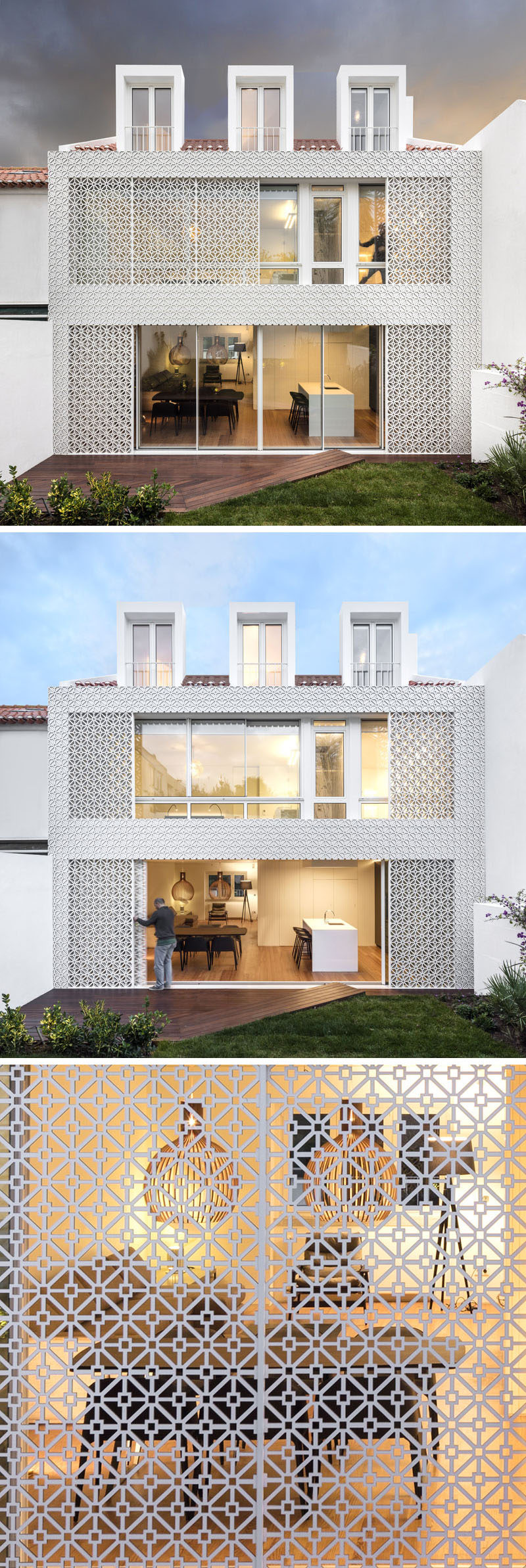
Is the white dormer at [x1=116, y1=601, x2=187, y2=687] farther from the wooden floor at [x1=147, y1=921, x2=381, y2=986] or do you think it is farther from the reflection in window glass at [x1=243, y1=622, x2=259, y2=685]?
the wooden floor at [x1=147, y1=921, x2=381, y2=986]

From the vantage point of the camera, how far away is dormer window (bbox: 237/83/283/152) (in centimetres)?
1049

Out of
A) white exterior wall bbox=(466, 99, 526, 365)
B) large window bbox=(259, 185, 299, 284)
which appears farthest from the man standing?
large window bbox=(259, 185, 299, 284)

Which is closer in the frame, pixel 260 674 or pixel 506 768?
pixel 506 768

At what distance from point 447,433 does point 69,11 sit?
6.22m

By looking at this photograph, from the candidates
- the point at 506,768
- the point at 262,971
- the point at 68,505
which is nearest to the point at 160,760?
the point at 262,971

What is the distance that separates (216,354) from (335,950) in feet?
27.3

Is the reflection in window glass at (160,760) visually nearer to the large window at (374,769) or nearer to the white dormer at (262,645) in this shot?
the white dormer at (262,645)

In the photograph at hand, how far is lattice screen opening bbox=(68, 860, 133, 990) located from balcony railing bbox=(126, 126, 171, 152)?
8895 mm

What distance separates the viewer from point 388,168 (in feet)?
35.6

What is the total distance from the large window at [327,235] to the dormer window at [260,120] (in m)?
0.76

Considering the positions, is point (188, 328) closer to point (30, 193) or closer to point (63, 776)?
point (30, 193)

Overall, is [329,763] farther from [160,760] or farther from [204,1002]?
[204,1002]

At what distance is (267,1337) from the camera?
4.21 m

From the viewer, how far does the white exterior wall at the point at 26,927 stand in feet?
35.5
